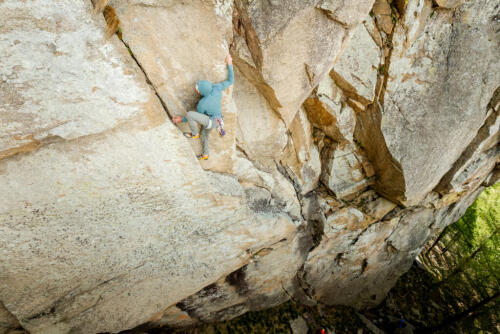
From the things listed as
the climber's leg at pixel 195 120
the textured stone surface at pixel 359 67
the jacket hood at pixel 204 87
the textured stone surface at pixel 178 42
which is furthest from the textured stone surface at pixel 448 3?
the climber's leg at pixel 195 120

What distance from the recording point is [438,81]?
18.7 feet

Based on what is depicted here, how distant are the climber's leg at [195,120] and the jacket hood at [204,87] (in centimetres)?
31

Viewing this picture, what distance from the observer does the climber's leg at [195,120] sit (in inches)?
141

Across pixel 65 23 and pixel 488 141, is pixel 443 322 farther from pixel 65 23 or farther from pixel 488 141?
pixel 65 23

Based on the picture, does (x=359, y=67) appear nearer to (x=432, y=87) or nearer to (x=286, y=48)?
(x=432, y=87)

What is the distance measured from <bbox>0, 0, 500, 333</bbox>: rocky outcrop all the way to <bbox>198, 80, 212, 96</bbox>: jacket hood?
0.32 meters

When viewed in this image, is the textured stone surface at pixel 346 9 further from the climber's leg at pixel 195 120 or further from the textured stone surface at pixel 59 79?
the textured stone surface at pixel 59 79

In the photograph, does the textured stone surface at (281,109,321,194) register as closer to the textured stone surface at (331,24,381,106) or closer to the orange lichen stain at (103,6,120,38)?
the textured stone surface at (331,24,381,106)

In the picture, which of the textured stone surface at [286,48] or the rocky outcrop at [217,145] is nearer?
the rocky outcrop at [217,145]

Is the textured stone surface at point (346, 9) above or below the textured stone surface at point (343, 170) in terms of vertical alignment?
above

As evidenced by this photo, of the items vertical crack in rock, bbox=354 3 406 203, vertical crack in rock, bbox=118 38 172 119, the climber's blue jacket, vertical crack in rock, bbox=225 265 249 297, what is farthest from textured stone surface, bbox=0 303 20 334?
vertical crack in rock, bbox=354 3 406 203

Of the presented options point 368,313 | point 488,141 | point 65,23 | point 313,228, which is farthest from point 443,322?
point 65,23

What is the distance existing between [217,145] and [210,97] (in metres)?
1.05

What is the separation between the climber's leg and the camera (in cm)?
358
